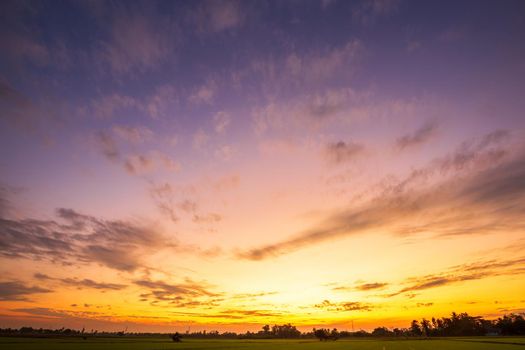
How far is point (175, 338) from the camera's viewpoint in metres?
125

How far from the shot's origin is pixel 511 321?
190500mm

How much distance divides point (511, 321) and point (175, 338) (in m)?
190

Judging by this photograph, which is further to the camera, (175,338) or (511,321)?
(511,321)
